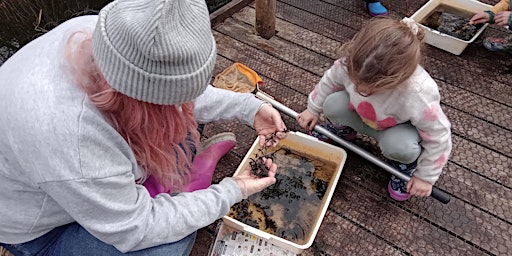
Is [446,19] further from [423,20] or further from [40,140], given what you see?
[40,140]

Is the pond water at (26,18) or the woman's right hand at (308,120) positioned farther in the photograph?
the pond water at (26,18)

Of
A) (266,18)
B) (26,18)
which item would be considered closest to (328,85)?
(266,18)

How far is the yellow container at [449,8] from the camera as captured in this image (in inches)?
89.4

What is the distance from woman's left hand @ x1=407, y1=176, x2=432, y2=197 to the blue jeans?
871 millimetres

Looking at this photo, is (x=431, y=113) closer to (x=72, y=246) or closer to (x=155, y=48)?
(x=155, y=48)

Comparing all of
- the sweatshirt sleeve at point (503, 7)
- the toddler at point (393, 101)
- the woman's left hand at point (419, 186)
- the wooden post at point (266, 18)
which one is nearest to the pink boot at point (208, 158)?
the toddler at point (393, 101)

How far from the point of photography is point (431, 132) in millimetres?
1408

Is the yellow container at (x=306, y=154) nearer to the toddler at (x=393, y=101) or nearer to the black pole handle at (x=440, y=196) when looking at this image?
the toddler at (x=393, y=101)

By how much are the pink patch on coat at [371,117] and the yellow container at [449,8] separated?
3.09 ft

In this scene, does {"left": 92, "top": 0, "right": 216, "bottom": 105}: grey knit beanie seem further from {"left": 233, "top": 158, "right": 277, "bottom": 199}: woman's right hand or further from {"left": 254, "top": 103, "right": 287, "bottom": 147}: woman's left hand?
{"left": 254, "top": 103, "right": 287, "bottom": 147}: woman's left hand

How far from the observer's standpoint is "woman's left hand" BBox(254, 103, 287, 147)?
1.52 meters

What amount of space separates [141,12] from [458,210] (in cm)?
144

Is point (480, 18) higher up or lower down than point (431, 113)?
lower down

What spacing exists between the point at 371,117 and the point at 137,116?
900 mm
